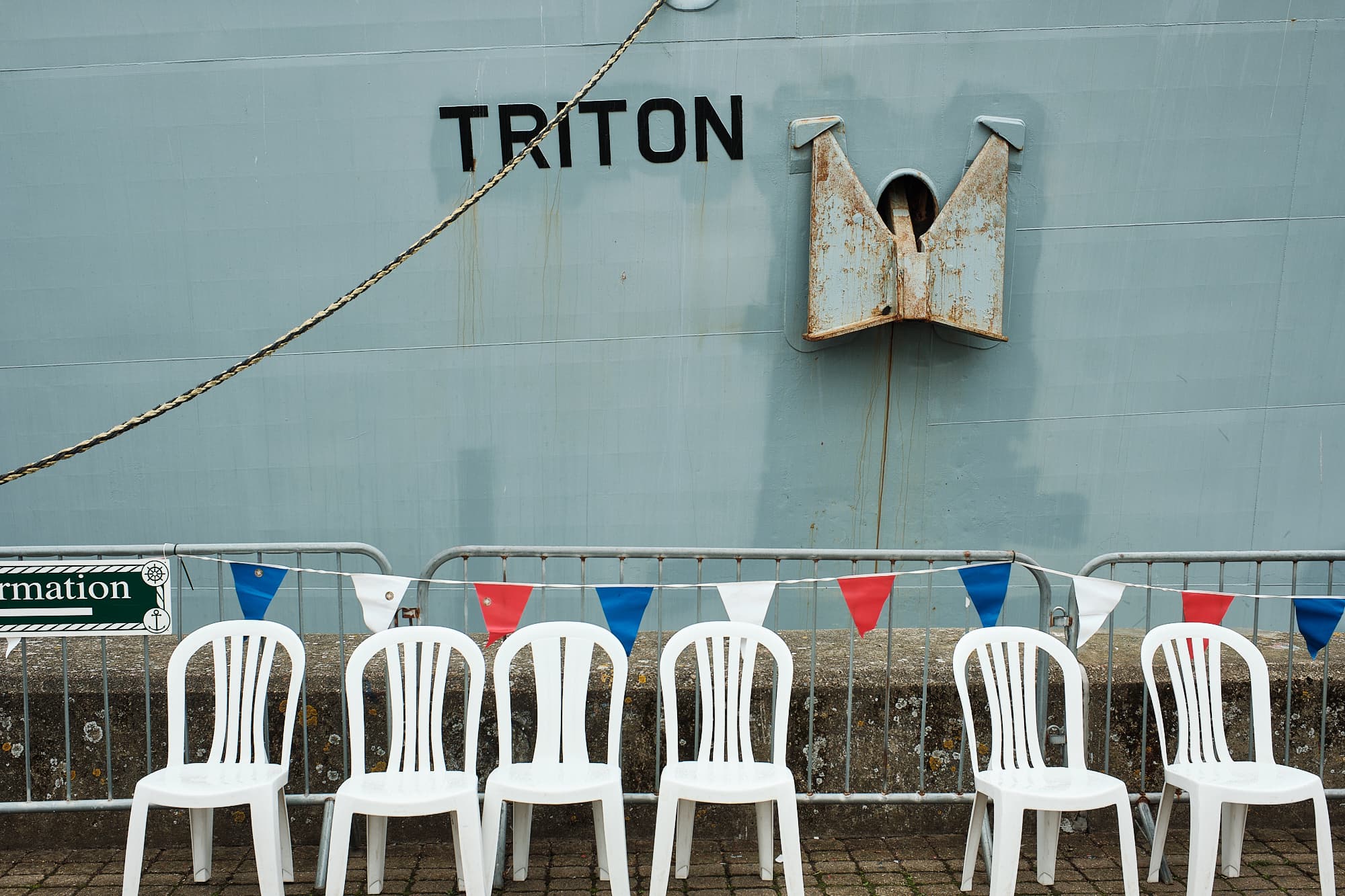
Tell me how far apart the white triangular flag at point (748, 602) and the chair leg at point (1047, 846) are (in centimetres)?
122

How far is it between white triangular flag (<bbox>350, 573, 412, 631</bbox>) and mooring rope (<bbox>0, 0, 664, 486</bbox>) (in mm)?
884

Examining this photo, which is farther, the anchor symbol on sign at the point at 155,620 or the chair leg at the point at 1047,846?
the anchor symbol on sign at the point at 155,620

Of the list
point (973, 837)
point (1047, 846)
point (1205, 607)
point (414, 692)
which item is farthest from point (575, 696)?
point (1205, 607)

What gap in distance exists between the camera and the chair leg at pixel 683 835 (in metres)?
3.28

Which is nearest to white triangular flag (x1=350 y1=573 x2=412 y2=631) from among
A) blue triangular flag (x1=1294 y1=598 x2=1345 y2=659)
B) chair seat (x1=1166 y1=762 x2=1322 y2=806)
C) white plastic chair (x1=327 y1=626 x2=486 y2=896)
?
white plastic chair (x1=327 y1=626 x2=486 y2=896)

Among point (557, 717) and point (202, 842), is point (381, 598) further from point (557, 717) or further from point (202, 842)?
point (202, 842)

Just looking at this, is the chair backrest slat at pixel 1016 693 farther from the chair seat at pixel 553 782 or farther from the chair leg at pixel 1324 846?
the chair seat at pixel 553 782

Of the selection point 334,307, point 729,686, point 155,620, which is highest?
point 334,307

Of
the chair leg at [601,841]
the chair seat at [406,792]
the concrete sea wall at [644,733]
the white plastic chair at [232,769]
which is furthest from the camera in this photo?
the concrete sea wall at [644,733]

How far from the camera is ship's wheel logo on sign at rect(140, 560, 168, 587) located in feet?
11.6

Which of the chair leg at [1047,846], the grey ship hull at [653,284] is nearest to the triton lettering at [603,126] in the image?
the grey ship hull at [653,284]

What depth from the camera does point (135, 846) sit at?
119 inches

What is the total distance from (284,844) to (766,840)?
174cm

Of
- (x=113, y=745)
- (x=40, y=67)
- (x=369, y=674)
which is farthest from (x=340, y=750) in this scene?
(x=40, y=67)
